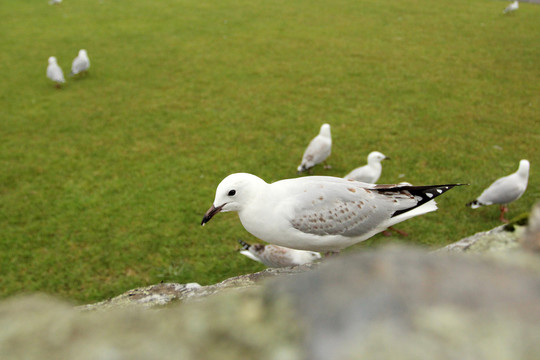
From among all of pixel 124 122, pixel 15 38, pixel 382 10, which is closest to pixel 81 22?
pixel 15 38

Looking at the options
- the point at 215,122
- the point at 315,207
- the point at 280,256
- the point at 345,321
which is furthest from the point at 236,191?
the point at 215,122

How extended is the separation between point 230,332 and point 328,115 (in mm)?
7038

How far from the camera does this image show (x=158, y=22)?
44.7ft

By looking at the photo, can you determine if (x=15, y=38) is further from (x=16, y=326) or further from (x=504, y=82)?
(x=16, y=326)

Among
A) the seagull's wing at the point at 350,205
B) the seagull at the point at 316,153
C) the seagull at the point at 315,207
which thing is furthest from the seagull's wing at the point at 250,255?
the seagull at the point at 316,153

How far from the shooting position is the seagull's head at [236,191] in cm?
274

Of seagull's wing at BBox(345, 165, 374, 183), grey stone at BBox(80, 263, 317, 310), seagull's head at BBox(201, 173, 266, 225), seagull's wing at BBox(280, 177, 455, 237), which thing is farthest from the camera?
seagull's wing at BBox(345, 165, 374, 183)

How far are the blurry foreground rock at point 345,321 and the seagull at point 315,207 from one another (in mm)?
1665

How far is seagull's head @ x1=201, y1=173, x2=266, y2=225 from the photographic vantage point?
2.74 metres

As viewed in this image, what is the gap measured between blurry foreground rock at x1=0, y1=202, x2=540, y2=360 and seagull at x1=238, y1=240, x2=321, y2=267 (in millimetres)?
2976

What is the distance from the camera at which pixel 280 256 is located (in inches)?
161

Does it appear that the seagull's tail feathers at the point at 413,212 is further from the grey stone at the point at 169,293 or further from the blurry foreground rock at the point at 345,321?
the blurry foreground rock at the point at 345,321

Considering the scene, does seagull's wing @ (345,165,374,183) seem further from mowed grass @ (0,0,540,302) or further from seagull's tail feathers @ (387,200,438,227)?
seagull's tail feathers @ (387,200,438,227)

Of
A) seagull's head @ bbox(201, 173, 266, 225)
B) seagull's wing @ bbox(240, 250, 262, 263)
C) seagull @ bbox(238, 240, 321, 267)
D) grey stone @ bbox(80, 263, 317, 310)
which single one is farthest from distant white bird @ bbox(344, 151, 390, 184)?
grey stone @ bbox(80, 263, 317, 310)
